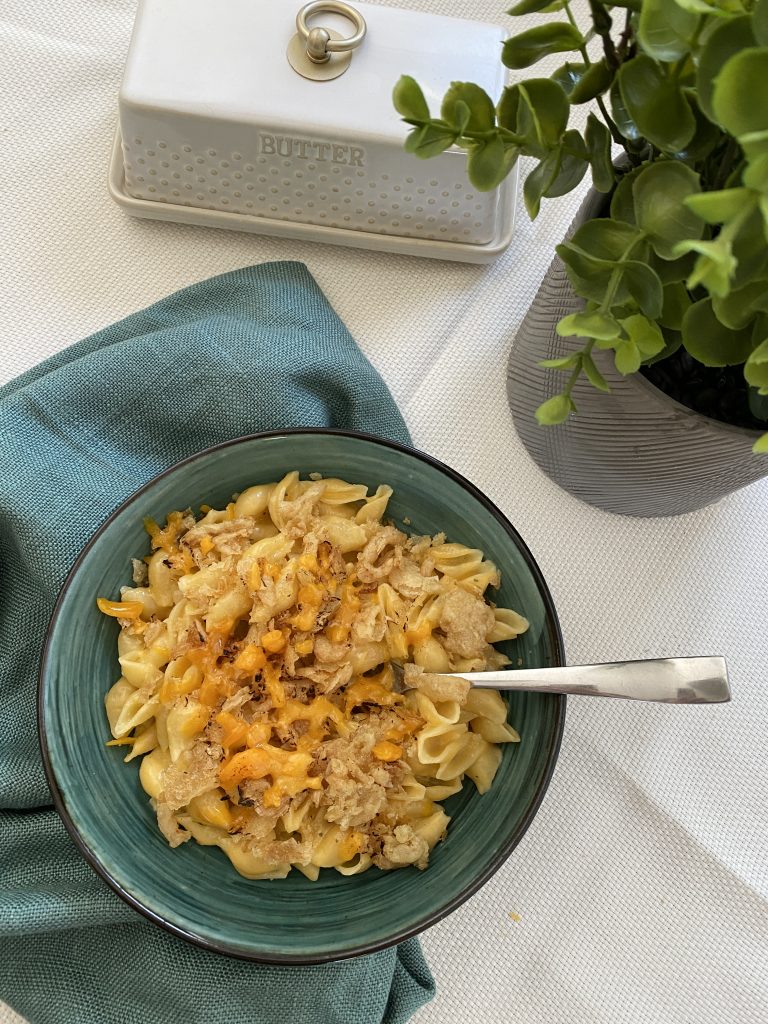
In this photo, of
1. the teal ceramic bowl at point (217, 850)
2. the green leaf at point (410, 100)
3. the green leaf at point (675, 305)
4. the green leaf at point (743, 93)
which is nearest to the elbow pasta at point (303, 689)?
the teal ceramic bowl at point (217, 850)

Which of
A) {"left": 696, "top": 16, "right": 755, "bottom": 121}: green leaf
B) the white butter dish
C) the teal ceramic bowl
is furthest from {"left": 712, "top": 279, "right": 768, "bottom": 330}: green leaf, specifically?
the white butter dish

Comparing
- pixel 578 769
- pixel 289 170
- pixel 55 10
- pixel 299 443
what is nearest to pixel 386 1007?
pixel 578 769

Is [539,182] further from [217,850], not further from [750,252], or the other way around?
[217,850]

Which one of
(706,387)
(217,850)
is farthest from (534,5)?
(217,850)

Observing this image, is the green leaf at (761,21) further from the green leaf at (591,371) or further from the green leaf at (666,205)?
the green leaf at (591,371)

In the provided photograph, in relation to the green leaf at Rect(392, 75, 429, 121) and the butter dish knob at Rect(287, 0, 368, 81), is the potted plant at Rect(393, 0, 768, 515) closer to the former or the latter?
the green leaf at Rect(392, 75, 429, 121)

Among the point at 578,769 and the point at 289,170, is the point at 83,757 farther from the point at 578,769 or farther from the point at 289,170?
the point at 289,170

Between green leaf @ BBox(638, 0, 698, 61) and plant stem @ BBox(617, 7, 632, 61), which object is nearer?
green leaf @ BBox(638, 0, 698, 61)
